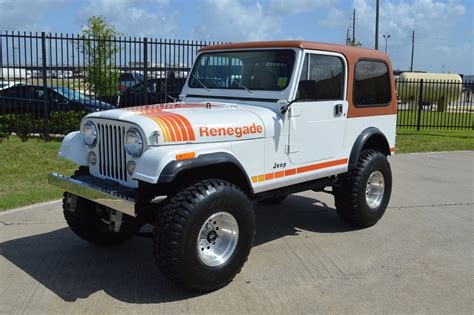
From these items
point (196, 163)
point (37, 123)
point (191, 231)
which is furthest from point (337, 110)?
point (37, 123)

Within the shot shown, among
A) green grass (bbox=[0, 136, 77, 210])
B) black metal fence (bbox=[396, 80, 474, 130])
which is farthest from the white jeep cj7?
black metal fence (bbox=[396, 80, 474, 130])

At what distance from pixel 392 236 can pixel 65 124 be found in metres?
8.64

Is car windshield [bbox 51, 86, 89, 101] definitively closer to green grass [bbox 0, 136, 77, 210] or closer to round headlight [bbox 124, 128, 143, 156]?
green grass [bbox 0, 136, 77, 210]

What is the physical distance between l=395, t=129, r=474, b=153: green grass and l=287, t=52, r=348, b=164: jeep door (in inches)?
275

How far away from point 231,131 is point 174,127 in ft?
1.72

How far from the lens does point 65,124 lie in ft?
38.6

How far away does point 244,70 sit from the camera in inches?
199

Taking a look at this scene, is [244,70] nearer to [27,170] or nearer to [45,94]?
[27,170]

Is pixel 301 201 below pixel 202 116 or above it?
below

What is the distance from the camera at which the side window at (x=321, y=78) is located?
4699mm

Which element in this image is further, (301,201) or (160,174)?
(301,201)

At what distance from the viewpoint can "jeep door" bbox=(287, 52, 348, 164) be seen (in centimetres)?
470

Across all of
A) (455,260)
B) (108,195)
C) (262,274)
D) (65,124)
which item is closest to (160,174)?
(108,195)

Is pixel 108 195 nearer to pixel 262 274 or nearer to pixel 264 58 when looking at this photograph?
pixel 262 274
